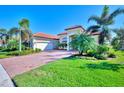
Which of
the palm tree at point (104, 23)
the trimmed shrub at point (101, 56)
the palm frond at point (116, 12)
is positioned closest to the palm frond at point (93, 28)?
the palm tree at point (104, 23)

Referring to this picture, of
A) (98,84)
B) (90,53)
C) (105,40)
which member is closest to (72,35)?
(90,53)

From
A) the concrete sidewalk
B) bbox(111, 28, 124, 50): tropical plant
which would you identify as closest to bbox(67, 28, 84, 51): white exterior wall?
bbox(111, 28, 124, 50): tropical plant

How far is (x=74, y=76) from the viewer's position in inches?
257

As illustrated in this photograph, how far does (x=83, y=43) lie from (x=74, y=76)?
4616 mm

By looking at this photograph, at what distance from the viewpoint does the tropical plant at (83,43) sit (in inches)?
412

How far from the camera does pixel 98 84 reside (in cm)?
588

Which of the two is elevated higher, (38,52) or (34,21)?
(34,21)

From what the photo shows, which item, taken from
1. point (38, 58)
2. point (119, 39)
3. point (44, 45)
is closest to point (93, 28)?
point (119, 39)

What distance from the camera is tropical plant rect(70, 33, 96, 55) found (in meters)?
10.5

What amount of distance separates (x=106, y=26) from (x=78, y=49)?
109 inches
